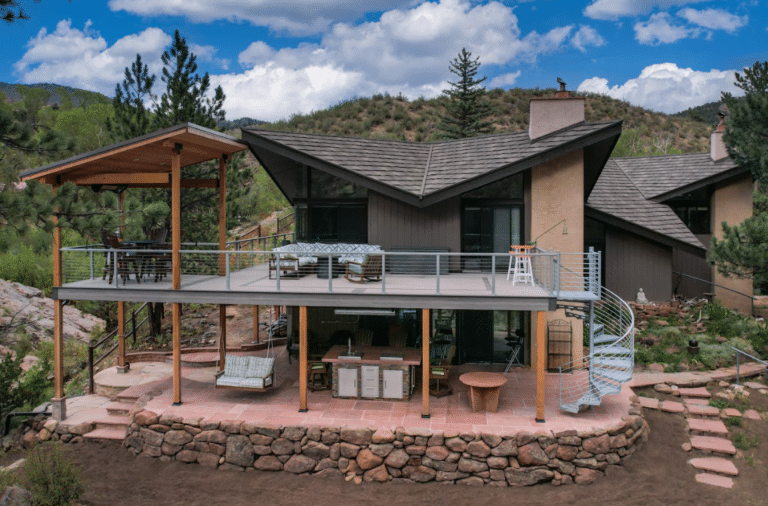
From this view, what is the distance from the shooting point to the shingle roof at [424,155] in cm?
1364

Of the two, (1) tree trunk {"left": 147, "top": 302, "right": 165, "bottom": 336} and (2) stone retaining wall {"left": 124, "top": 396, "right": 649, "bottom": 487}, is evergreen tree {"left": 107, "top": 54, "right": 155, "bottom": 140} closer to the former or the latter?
(1) tree trunk {"left": 147, "top": 302, "right": 165, "bottom": 336}

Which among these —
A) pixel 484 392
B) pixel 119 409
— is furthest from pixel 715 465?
pixel 119 409

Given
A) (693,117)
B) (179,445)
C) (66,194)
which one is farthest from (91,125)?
(693,117)

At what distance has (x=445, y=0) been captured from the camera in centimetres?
4903

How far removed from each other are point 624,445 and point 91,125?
3148 cm

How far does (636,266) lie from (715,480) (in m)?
9.57

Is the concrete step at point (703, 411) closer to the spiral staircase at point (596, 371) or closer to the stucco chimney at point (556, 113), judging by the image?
the spiral staircase at point (596, 371)

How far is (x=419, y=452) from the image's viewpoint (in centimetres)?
1034

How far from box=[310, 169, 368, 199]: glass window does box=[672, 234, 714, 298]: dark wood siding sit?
12329 mm

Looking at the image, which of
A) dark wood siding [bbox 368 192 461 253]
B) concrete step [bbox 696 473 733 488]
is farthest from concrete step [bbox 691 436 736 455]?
dark wood siding [bbox 368 192 461 253]

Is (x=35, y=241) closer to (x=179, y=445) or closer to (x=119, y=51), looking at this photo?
(x=179, y=445)

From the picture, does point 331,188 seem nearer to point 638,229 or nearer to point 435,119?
point 638,229

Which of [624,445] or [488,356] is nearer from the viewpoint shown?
[624,445]

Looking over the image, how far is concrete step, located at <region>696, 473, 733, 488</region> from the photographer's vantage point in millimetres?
9922
